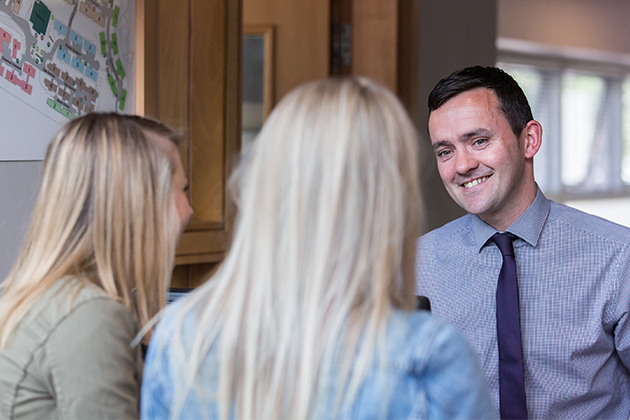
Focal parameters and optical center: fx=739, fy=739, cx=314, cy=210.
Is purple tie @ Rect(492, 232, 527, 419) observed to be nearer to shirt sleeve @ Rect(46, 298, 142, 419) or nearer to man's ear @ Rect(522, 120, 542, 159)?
man's ear @ Rect(522, 120, 542, 159)

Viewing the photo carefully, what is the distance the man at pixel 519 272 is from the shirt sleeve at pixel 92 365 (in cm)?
85

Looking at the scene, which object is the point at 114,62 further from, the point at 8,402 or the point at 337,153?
the point at 337,153

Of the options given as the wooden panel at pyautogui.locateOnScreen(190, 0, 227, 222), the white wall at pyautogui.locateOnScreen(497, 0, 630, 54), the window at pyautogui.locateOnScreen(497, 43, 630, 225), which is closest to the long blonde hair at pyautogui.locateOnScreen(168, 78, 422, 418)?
the wooden panel at pyautogui.locateOnScreen(190, 0, 227, 222)

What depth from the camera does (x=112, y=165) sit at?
42.2 inches

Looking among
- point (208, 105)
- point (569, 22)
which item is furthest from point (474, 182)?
point (569, 22)

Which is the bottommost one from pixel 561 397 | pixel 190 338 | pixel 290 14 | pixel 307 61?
pixel 561 397

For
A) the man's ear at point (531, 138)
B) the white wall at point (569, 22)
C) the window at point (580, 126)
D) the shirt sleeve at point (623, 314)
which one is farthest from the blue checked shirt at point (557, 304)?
the window at point (580, 126)

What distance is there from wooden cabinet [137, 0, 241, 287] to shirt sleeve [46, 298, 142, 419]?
1.09m

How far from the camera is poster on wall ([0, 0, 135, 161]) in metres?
1.63

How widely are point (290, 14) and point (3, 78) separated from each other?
1477 millimetres

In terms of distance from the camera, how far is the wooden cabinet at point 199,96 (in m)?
2.04

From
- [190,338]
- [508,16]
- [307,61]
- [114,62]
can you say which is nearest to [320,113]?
[190,338]

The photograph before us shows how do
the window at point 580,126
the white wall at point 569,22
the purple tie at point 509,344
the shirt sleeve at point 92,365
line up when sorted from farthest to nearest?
the window at point 580,126 < the white wall at point 569,22 < the purple tie at point 509,344 < the shirt sleeve at point 92,365

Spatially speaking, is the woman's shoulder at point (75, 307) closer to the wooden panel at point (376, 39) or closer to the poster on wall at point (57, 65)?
the poster on wall at point (57, 65)
